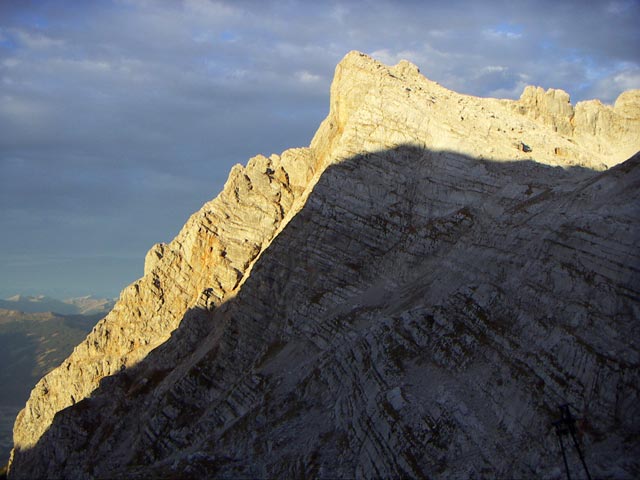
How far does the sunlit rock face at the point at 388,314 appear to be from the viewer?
111ft

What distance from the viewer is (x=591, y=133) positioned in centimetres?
7625

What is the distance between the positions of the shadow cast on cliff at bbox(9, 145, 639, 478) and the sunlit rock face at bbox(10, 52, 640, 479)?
23cm

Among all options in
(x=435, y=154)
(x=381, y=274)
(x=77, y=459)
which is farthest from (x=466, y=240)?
(x=77, y=459)

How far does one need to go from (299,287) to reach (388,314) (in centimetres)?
1292

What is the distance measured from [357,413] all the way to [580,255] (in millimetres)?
17924

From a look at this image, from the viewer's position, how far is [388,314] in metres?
48.6

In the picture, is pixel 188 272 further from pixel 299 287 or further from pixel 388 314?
pixel 388 314

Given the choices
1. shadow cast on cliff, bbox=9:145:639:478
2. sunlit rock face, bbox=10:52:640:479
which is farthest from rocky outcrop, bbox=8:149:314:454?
shadow cast on cliff, bbox=9:145:639:478

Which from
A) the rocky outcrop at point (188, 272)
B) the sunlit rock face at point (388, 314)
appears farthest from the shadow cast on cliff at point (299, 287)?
the rocky outcrop at point (188, 272)

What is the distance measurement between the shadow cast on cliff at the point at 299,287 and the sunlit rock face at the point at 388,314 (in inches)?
8.9

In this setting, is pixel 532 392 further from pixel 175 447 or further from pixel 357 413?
pixel 175 447

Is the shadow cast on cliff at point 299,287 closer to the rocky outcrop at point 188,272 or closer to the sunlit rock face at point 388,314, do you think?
the sunlit rock face at point 388,314

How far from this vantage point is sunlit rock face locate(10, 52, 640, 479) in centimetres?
3391

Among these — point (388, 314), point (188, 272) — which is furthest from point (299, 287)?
point (188, 272)
